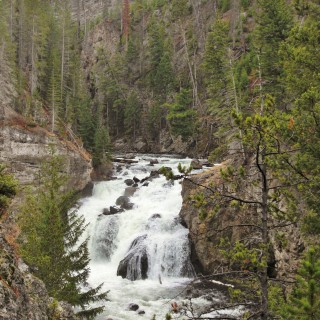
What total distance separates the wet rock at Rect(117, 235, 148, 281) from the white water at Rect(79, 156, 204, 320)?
6.5 inches

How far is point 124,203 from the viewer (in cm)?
3409

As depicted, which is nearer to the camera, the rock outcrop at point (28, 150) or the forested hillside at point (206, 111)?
the forested hillside at point (206, 111)

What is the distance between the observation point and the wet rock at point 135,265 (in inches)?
1011

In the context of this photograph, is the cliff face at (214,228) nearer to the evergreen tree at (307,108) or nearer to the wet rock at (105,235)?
the wet rock at (105,235)

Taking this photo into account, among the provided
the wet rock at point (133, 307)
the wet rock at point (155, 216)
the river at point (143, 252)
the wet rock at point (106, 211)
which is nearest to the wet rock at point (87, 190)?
the river at point (143, 252)

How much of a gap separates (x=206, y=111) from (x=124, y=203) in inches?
1069

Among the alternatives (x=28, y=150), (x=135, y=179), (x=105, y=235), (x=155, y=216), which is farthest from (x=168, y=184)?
(x=28, y=150)

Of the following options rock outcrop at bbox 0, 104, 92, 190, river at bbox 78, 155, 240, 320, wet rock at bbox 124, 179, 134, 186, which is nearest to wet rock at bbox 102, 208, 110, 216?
river at bbox 78, 155, 240, 320

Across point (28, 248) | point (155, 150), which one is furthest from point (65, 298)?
point (155, 150)

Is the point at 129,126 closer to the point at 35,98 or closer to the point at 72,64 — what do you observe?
the point at 72,64

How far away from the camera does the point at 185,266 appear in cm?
2631

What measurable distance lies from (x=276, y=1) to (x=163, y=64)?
107ft

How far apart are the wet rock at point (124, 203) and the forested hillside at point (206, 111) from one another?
6.31 meters

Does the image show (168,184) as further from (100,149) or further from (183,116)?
(183,116)
